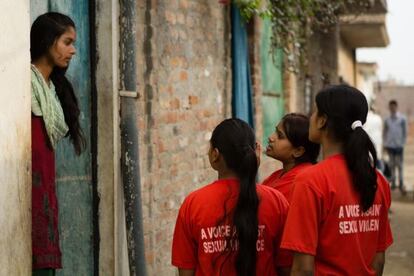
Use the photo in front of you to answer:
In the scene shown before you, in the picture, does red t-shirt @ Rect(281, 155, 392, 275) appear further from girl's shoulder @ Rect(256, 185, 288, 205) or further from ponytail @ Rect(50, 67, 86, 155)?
ponytail @ Rect(50, 67, 86, 155)

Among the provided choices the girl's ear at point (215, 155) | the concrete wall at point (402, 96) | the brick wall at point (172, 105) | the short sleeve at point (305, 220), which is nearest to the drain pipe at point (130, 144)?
the brick wall at point (172, 105)

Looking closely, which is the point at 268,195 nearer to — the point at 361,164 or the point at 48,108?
the point at 361,164

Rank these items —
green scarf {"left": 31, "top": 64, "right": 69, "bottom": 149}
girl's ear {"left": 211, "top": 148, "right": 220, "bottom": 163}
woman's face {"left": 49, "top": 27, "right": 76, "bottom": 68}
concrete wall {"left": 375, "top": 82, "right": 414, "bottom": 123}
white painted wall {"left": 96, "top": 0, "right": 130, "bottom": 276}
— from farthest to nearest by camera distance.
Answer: concrete wall {"left": 375, "top": 82, "right": 414, "bottom": 123} → white painted wall {"left": 96, "top": 0, "right": 130, "bottom": 276} → woman's face {"left": 49, "top": 27, "right": 76, "bottom": 68} → green scarf {"left": 31, "top": 64, "right": 69, "bottom": 149} → girl's ear {"left": 211, "top": 148, "right": 220, "bottom": 163}

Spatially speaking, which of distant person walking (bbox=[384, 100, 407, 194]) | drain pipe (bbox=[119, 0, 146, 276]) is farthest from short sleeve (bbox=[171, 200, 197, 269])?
distant person walking (bbox=[384, 100, 407, 194])

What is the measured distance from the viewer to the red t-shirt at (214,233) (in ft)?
11.0

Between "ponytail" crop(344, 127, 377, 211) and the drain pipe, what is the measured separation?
2122mm

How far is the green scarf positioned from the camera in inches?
151

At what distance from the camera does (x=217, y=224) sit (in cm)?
335

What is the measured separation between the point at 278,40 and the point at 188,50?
10.9ft

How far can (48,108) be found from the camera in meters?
3.86

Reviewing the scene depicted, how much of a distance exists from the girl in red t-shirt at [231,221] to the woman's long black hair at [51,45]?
0.88 metres

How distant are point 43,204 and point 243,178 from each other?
3.17 ft

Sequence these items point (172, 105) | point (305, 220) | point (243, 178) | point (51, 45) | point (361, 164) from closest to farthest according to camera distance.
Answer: point (305, 220) → point (361, 164) → point (243, 178) → point (51, 45) → point (172, 105)

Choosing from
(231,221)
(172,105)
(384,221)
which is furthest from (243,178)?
(172,105)
